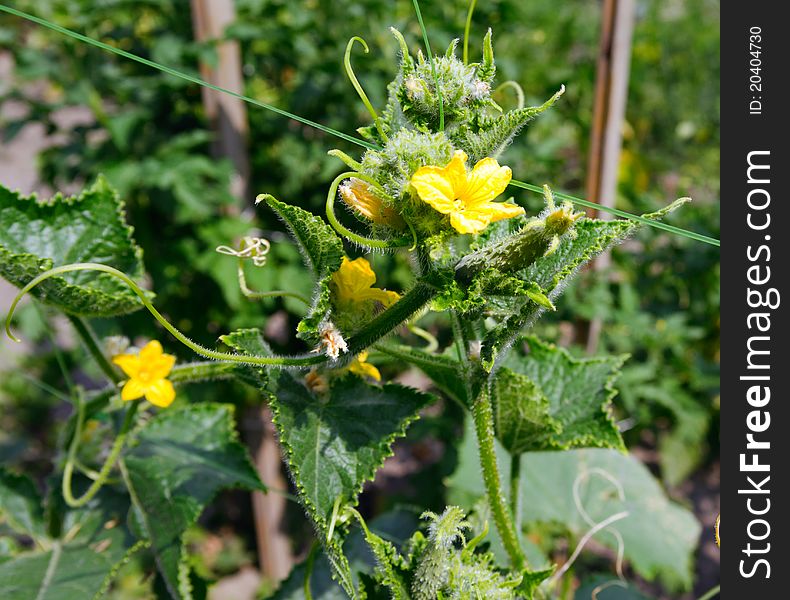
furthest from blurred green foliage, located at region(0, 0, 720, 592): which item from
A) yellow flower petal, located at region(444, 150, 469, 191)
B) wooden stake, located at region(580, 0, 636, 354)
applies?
yellow flower petal, located at region(444, 150, 469, 191)

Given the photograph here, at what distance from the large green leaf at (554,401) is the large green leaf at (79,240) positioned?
523mm

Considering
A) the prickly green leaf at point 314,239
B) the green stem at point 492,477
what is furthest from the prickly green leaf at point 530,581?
the prickly green leaf at point 314,239

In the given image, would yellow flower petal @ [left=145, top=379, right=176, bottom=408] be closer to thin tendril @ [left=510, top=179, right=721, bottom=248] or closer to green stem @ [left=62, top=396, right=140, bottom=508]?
green stem @ [left=62, top=396, right=140, bottom=508]

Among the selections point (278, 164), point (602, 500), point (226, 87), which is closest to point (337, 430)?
point (602, 500)

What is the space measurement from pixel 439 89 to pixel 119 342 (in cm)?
62

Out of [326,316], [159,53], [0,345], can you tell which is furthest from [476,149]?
[0,345]

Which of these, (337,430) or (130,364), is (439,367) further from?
(130,364)

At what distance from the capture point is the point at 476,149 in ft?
2.75

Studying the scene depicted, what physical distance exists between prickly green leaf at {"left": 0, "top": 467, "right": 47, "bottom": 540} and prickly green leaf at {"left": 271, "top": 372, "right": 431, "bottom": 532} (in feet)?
2.05

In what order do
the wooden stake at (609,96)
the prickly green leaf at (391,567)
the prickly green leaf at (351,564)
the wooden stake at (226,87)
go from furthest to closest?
the wooden stake at (226,87) < the wooden stake at (609,96) < the prickly green leaf at (351,564) < the prickly green leaf at (391,567)

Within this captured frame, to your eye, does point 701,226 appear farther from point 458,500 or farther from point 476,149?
point 476,149

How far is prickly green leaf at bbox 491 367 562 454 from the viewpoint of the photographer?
0.99 metres

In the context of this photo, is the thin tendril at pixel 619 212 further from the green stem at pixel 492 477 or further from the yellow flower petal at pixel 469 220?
the green stem at pixel 492 477

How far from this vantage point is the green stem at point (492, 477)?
90 centimetres
